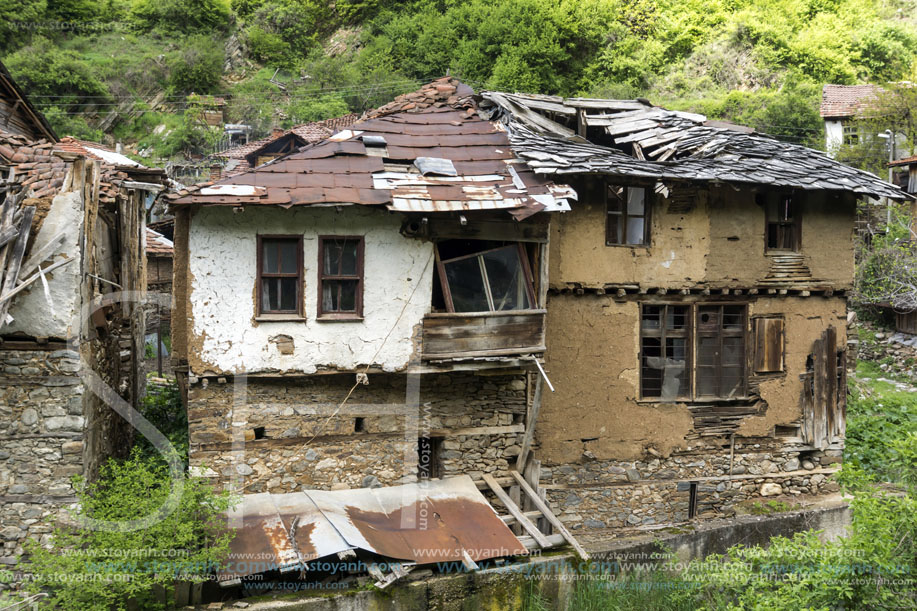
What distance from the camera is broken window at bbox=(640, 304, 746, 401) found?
496 inches

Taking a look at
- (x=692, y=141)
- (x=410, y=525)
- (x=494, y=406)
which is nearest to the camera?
(x=410, y=525)

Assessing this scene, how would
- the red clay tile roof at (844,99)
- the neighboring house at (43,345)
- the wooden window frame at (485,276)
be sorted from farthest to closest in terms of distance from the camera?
the red clay tile roof at (844,99) < the wooden window frame at (485,276) < the neighboring house at (43,345)

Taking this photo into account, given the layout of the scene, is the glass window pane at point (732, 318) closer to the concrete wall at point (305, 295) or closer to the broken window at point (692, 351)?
the broken window at point (692, 351)

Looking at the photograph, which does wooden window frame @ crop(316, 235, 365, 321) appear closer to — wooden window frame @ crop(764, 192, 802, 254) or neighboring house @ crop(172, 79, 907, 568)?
neighboring house @ crop(172, 79, 907, 568)

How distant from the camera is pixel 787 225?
13250mm

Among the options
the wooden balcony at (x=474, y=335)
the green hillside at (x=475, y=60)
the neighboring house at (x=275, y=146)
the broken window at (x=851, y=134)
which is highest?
the green hillside at (x=475, y=60)

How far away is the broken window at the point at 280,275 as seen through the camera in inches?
400

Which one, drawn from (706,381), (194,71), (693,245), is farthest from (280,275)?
(194,71)

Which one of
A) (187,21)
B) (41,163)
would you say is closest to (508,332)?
(41,163)

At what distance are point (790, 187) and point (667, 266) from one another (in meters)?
2.64

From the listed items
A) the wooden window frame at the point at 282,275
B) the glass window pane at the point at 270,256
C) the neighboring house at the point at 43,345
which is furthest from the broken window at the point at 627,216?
the neighboring house at the point at 43,345

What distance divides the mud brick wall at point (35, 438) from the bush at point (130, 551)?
0.95ft

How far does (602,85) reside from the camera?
108ft

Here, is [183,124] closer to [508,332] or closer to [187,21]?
[187,21]
